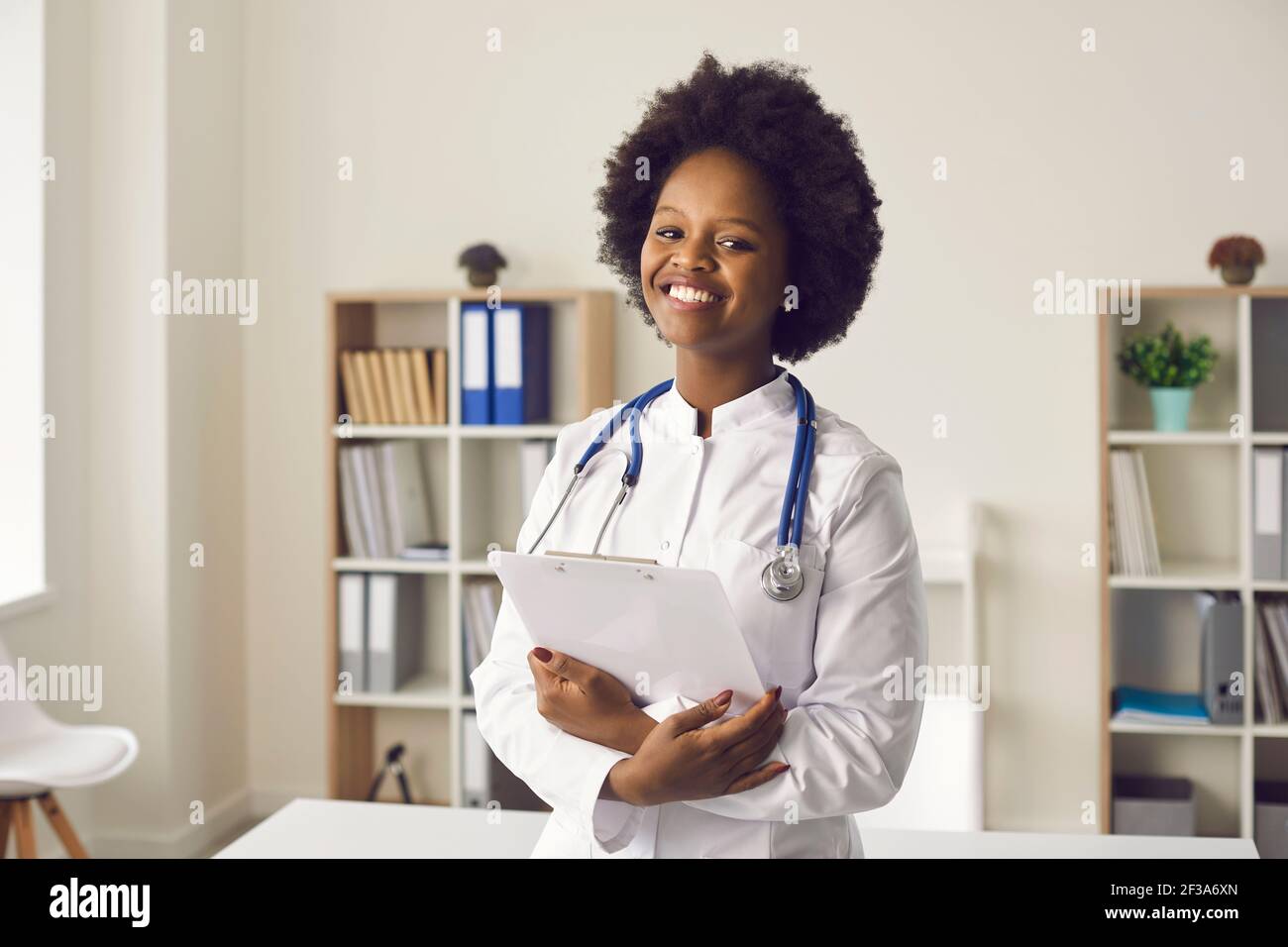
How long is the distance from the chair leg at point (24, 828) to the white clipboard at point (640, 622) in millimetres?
1908

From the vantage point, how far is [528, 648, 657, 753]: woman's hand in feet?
3.23

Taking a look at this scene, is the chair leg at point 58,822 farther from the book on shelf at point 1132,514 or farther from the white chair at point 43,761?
the book on shelf at point 1132,514

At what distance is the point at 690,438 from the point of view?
A: 1129mm

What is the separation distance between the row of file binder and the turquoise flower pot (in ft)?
5.69

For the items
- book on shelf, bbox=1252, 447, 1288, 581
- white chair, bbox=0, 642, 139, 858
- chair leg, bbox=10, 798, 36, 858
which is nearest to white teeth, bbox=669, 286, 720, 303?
white chair, bbox=0, 642, 139, 858

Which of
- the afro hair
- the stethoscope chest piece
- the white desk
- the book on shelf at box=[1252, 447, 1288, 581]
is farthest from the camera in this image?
the book on shelf at box=[1252, 447, 1288, 581]

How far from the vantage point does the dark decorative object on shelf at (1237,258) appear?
297 centimetres

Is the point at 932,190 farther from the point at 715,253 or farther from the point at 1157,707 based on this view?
the point at 715,253

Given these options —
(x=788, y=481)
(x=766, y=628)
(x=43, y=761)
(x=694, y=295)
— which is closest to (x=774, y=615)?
(x=766, y=628)

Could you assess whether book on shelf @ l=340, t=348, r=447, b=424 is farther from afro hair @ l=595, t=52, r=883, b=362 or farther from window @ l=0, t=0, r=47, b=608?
afro hair @ l=595, t=52, r=883, b=362

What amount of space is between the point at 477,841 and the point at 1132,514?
223 cm
